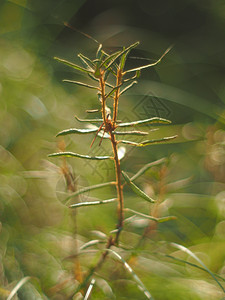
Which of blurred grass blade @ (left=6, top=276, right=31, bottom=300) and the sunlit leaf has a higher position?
→ the sunlit leaf

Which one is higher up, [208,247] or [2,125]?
[2,125]

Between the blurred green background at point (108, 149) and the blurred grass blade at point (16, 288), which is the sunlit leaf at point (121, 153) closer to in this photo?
the blurred green background at point (108, 149)

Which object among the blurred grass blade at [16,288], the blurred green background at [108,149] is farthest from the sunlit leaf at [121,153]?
the blurred grass blade at [16,288]

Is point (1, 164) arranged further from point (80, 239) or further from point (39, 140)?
point (80, 239)

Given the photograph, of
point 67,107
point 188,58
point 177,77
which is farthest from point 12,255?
point 188,58

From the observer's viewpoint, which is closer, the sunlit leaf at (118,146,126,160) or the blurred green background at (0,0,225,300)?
the sunlit leaf at (118,146,126,160)

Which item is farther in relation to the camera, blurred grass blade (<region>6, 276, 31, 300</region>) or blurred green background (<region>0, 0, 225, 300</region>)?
blurred green background (<region>0, 0, 225, 300</region>)

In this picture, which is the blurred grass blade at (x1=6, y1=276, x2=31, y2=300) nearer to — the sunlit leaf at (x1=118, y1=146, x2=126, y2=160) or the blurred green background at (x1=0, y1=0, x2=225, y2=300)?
the blurred green background at (x1=0, y1=0, x2=225, y2=300)

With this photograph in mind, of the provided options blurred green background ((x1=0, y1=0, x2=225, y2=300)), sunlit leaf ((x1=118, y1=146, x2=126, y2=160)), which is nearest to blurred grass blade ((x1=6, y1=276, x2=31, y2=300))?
blurred green background ((x1=0, y1=0, x2=225, y2=300))

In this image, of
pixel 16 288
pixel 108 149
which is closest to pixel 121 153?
pixel 16 288
